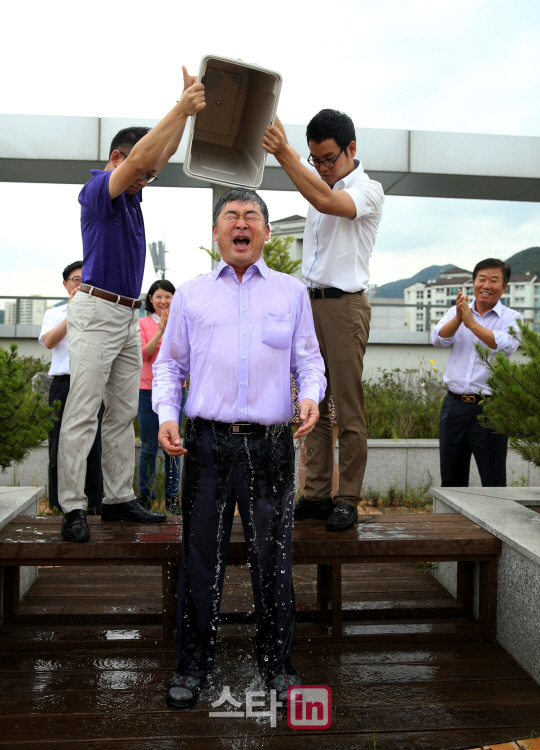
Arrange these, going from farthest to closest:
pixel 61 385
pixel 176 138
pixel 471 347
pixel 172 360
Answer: pixel 61 385 < pixel 471 347 < pixel 176 138 < pixel 172 360

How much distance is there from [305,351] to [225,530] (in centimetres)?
86

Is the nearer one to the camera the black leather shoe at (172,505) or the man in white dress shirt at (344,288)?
the man in white dress shirt at (344,288)

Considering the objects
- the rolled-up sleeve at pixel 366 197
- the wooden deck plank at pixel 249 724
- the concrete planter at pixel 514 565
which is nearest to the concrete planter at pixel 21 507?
the wooden deck plank at pixel 249 724

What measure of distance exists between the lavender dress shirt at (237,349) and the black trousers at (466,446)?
2092mm

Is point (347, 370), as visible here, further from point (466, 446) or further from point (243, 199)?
point (466, 446)

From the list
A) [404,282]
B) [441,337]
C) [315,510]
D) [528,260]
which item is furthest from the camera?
[528,260]

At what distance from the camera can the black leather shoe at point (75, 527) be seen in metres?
3.23

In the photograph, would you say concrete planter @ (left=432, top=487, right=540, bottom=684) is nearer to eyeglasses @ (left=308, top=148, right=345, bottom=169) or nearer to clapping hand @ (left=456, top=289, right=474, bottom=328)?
clapping hand @ (left=456, top=289, right=474, bottom=328)

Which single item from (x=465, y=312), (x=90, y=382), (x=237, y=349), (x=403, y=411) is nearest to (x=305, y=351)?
(x=237, y=349)

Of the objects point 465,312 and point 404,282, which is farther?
point 404,282

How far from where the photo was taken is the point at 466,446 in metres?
4.64

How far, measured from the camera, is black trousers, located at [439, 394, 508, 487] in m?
4.49

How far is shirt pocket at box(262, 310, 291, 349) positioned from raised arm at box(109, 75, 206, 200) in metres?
0.94

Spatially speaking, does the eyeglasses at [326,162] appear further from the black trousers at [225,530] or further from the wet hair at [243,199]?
the black trousers at [225,530]
